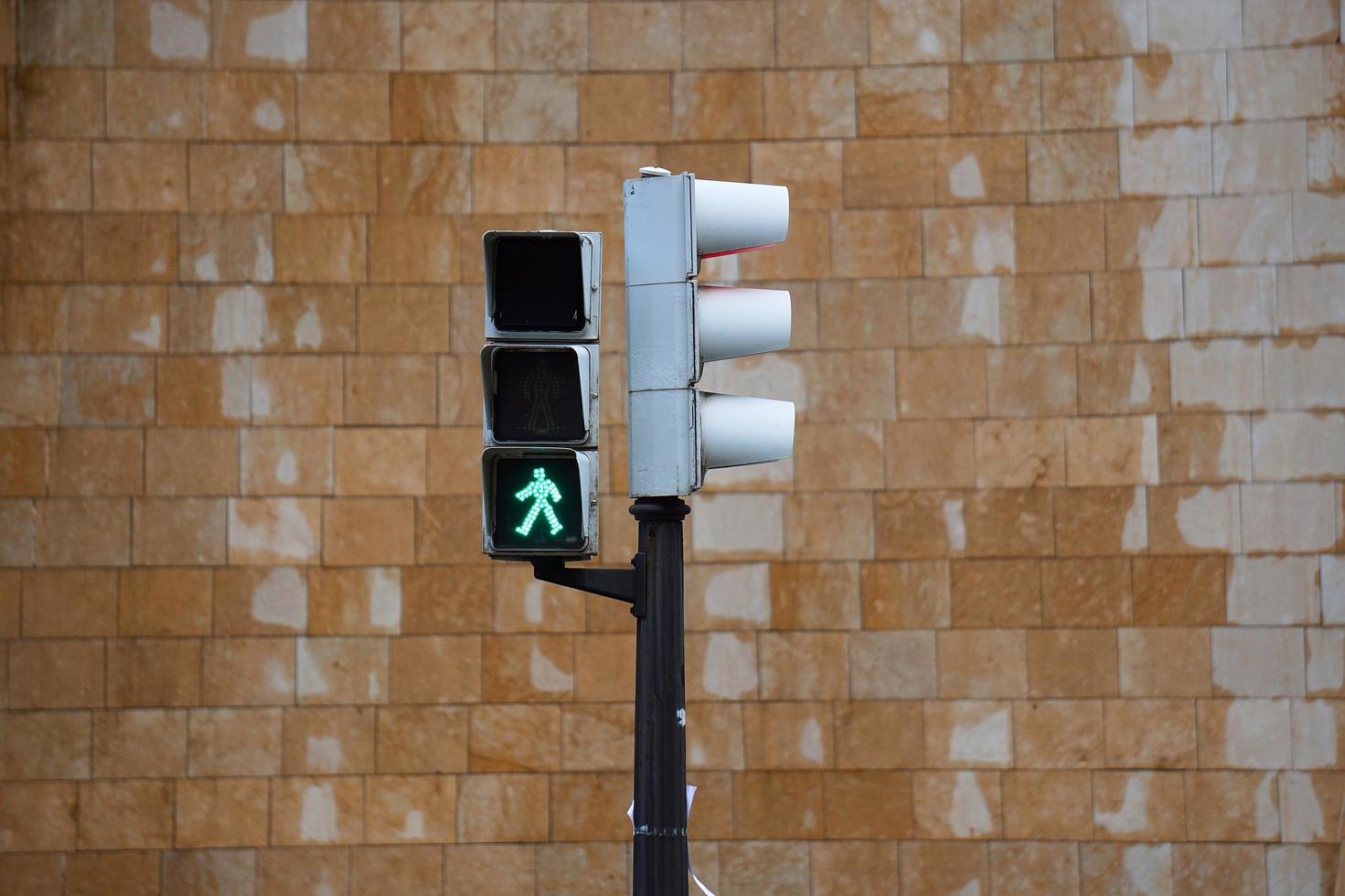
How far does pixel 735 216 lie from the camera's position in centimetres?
535

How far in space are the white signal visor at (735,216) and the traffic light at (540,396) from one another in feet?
1.46

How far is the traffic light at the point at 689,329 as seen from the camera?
5242 mm

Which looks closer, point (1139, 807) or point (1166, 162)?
point (1139, 807)

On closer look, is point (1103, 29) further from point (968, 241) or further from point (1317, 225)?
point (1317, 225)

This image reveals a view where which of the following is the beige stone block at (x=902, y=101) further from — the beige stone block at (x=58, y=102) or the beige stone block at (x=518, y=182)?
the beige stone block at (x=58, y=102)

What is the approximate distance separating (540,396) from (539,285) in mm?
392

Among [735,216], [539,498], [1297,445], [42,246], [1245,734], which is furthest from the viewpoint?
[42,246]

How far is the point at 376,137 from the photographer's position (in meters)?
9.77

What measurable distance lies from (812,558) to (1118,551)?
1998 millimetres

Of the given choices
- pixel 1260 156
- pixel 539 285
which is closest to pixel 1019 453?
pixel 1260 156

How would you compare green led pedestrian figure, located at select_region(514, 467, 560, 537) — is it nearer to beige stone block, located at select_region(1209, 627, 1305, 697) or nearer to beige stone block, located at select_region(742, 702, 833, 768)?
beige stone block, located at select_region(742, 702, 833, 768)

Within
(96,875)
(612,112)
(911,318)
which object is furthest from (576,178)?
(96,875)

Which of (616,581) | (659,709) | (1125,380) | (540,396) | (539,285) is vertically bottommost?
(659,709)

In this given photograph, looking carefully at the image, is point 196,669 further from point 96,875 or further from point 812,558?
point 812,558
